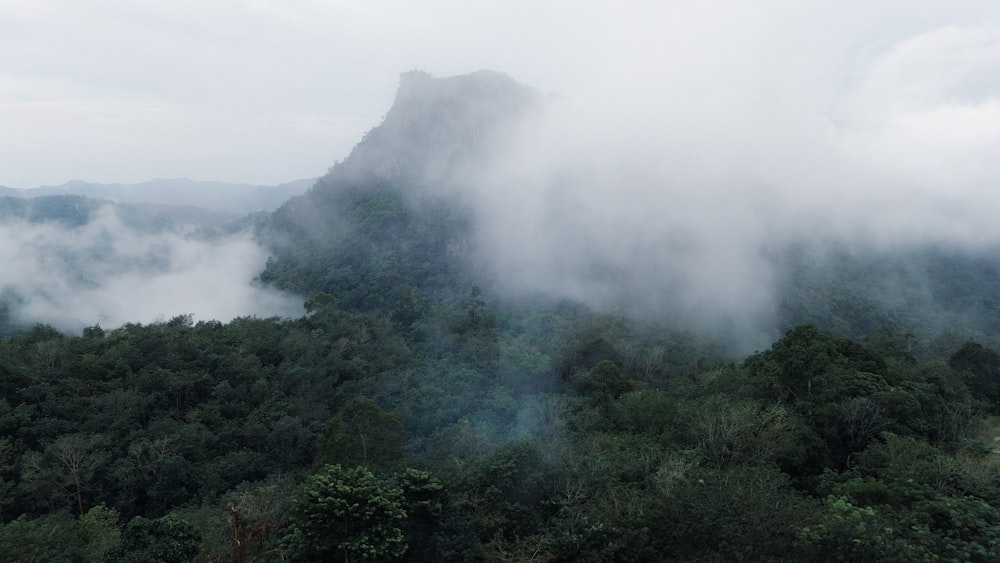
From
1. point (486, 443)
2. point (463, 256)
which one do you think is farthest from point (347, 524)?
point (463, 256)

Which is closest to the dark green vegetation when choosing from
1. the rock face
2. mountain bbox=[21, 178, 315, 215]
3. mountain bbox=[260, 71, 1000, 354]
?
mountain bbox=[260, 71, 1000, 354]

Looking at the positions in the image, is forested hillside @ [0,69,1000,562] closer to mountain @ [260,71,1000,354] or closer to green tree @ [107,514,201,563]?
green tree @ [107,514,201,563]

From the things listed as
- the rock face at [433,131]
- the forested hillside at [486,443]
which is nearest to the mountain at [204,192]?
the rock face at [433,131]

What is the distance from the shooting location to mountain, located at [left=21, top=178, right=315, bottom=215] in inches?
6225

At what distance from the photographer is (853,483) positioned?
1491cm

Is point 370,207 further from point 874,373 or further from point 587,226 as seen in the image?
point 874,373

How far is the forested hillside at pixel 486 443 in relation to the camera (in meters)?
13.0

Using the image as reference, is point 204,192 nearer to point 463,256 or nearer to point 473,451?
point 463,256

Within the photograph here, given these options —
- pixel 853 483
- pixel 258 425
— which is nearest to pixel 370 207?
pixel 258 425

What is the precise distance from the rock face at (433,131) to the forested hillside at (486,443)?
48.5 meters

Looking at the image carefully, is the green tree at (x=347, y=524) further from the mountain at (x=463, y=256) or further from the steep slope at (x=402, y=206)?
the steep slope at (x=402, y=206)

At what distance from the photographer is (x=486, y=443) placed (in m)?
21.8

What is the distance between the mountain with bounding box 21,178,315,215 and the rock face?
54650mm

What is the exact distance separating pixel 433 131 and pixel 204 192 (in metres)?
105
